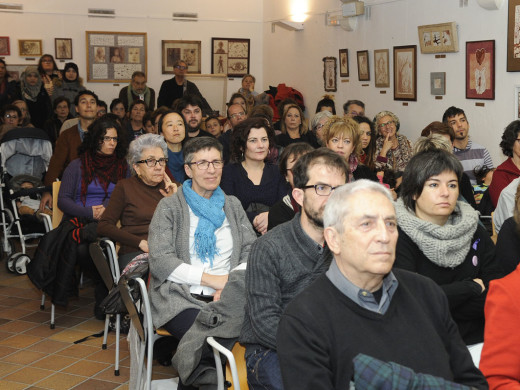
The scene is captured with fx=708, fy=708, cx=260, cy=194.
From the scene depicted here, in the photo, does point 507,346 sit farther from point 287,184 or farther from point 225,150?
point 225,150

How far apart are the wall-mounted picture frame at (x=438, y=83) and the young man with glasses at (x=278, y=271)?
5574 millimetres

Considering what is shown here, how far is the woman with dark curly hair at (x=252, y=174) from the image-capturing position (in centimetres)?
522

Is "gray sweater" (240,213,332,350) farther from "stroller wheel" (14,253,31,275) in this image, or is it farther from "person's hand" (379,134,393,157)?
"person's hand" (379,134,393,157)

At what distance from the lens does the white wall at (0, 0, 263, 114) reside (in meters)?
12.2

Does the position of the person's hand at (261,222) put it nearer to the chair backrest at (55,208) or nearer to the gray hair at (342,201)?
the chair backrest at (55,208)

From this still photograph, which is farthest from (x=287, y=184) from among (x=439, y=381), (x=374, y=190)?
(x=439, y=381)

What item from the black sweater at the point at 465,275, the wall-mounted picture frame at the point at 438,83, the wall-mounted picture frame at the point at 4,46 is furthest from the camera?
the wall-mounted picture frame at the point at 4,46

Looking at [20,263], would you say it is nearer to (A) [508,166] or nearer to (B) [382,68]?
(A) [508,166]

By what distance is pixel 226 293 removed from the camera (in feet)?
11.1

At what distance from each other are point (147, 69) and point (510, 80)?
7.52 metres

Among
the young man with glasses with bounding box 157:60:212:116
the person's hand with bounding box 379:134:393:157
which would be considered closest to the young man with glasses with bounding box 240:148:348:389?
the person's hand with bounding box 379:134:393:157

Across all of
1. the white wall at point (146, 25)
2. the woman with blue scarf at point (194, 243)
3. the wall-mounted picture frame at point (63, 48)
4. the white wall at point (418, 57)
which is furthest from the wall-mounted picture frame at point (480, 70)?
the wall-mounted picture frame at point (63, 48)

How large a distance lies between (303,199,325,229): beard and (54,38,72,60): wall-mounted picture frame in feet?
34.1

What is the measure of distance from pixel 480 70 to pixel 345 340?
6099 millimetres
